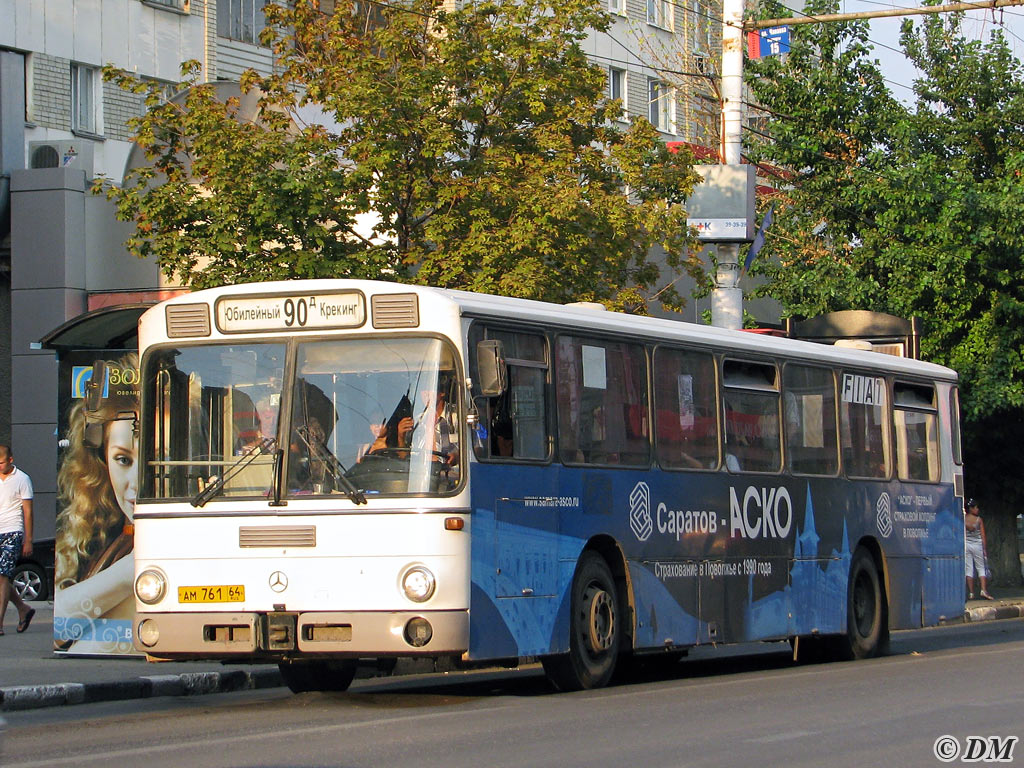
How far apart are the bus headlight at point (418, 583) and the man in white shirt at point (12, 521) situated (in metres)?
7.07

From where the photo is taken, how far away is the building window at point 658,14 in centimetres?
5047

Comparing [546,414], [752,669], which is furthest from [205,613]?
[752,669]

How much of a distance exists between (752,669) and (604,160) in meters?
7.86

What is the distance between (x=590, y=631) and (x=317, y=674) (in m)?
2.15

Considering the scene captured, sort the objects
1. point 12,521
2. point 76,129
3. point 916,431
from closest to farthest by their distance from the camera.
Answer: point 12,521 → point 916,431 → point 76,129

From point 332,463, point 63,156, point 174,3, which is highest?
point 174,3

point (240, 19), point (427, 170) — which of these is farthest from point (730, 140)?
point (240, 19)

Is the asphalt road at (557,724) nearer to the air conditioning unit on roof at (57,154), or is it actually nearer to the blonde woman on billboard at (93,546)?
the blonde woman on billboard at (93,546)

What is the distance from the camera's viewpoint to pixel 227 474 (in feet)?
37.3

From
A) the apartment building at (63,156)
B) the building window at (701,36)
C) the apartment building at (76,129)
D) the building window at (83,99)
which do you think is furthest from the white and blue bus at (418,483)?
the building window at (701,36)

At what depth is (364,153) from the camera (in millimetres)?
19922

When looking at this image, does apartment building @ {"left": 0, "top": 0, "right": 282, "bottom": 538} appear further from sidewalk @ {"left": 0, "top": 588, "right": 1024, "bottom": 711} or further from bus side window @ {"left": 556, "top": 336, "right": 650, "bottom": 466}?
bus side window @ {"left": 556, "top": 336, "right": 650, "bottom": 466}

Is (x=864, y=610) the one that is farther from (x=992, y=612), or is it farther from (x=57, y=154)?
(x=57, y=154)

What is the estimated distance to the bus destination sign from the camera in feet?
37.0
